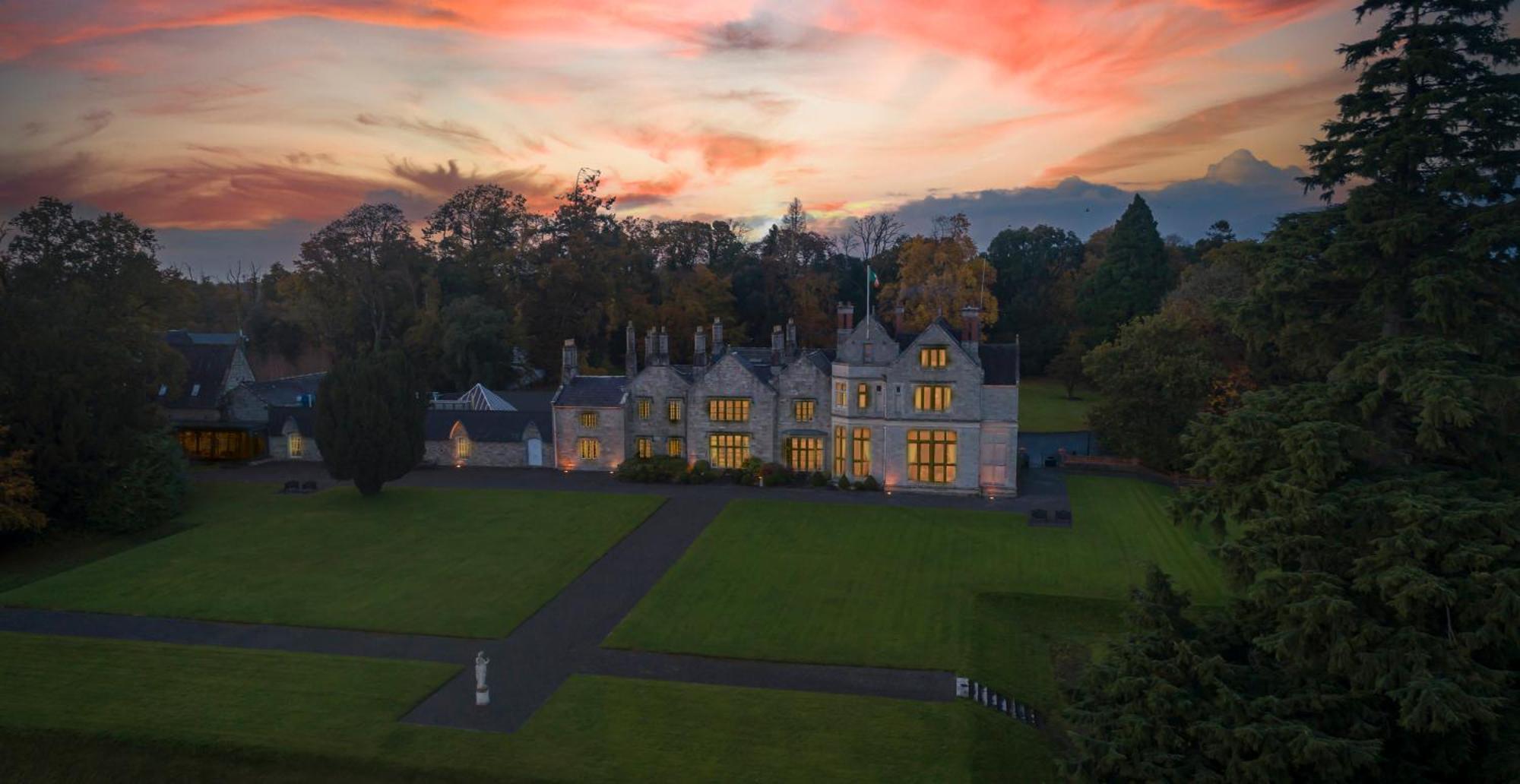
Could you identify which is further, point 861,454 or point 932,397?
point 861,454

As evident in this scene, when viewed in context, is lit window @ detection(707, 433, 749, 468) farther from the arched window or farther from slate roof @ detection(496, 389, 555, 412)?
slate roof @ detection(496, 389, 555, 412)

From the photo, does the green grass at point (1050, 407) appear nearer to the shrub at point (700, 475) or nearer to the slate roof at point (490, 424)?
the shrub at point (700, 475)

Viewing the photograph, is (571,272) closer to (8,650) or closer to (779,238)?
(779,238)

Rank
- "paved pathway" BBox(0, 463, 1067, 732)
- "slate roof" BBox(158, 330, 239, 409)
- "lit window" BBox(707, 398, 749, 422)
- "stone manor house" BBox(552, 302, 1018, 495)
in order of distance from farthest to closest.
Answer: "slate roof" BBox(158, 330, 239, 409)
"lit window" BBox(707, 398, 749, 422)
"stone manor house" BBox(552, 302, 1018, 495)
"paved pathway" BBox(0, 463, 1067, 732)

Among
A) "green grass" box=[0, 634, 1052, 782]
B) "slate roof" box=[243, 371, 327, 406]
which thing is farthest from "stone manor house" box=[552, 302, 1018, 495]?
"green grass" box=[0, 634, 1052, 782]

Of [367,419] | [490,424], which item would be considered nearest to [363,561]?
[367,419]

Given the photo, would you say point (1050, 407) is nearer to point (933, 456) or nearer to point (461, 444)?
point (933, 456)

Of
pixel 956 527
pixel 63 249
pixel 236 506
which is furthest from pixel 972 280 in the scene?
pixel 63 249
